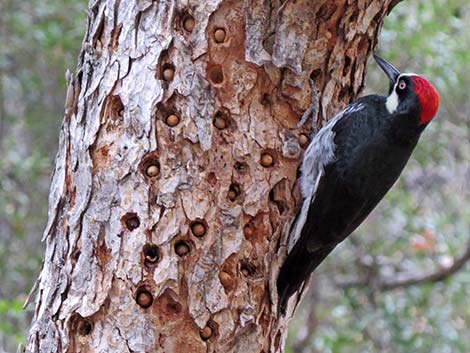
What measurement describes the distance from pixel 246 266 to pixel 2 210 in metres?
2.61

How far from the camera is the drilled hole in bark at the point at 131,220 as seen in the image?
2205 mm

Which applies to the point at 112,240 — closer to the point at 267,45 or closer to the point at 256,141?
the point at 256,141

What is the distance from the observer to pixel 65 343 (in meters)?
2.18

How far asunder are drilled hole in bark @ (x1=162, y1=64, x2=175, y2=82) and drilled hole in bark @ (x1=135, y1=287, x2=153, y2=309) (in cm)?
61

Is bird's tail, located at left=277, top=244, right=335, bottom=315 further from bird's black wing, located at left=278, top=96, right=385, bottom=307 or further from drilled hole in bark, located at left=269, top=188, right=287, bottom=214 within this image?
drilled hole in bark, located at left=269, top=188, right=287, bottom=214

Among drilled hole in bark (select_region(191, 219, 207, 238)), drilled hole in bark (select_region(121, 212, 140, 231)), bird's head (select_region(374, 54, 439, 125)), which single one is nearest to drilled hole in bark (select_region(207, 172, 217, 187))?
drilled hole in bark (select_region(191, 219, 207, 238))

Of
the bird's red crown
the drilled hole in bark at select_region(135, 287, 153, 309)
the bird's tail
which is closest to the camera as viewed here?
the drilled hole in bark at select_region(135, 287, 153, 309)

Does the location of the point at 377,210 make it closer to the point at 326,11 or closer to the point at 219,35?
the point at 326,11

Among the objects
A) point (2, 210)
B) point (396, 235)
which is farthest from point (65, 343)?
point (396, 235)

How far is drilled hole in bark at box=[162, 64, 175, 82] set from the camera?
2.27 m

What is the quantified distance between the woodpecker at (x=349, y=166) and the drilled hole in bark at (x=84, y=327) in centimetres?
59

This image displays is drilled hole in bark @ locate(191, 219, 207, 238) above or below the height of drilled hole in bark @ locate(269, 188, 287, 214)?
above

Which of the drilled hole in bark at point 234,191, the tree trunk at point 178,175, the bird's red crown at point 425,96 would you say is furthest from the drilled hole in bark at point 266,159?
the bird's red crown at point 425,96

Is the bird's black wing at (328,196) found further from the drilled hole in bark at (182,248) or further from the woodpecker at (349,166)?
the drilled hole in bark at (182,248)
